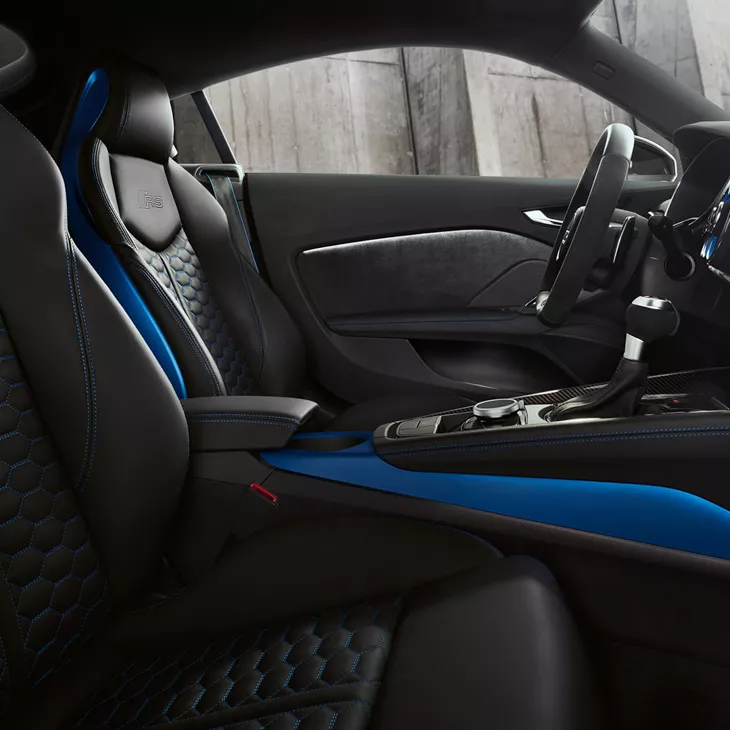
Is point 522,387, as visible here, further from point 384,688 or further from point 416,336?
point 384,688

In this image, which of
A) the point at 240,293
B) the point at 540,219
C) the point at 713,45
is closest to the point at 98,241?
the point at 240,293

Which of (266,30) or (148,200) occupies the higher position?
(266,30)

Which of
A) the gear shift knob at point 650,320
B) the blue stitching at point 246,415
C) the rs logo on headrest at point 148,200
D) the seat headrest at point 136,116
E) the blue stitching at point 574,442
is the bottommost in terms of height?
the blue stitching at point 246,415

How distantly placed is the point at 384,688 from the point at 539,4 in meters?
1.31

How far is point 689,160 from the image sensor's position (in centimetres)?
104

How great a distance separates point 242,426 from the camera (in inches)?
34.0

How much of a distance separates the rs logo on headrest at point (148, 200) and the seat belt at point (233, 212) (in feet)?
0.77

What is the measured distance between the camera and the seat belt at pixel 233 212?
59.7 inches

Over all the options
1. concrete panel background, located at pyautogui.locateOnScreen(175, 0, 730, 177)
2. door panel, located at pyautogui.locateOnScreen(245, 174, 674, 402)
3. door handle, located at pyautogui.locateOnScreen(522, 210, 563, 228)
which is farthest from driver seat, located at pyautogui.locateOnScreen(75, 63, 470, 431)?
concrete panel background, located at pyautogui.locateOnScreen(175, 0, 730, 177)

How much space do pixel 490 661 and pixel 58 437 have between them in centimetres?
47

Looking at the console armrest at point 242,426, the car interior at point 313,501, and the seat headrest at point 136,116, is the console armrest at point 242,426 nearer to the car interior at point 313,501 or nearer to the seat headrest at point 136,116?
the car interior at point 313,501

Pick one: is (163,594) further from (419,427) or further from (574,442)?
(574,442)

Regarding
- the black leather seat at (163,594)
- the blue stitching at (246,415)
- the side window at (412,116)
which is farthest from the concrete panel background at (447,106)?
the black leather seat at (163,594)

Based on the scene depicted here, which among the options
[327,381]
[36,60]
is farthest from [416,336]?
[36,60]
